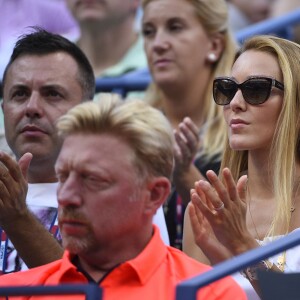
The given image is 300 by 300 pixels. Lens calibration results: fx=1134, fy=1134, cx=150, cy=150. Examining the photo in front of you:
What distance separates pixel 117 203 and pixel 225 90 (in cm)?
128

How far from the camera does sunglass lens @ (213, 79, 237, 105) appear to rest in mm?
4625

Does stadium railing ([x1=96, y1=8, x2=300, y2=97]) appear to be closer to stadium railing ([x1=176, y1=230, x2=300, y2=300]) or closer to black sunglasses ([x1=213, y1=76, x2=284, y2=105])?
black sunglasses ([x1=213, y1=76, x2=284, y2=105])

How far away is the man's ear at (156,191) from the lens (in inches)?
141

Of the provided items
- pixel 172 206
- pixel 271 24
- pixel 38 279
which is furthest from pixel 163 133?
pixel 271 24

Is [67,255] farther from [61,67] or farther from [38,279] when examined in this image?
[61,67]

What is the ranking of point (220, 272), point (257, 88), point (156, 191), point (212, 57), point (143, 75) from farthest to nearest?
point (143, 75), point (212, 57), point (257, 88), point (156, 191), point (220, 272)

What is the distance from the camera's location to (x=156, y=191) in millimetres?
3607

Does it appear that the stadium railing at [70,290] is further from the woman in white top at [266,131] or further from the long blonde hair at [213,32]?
the long blonde hair at [213,32]

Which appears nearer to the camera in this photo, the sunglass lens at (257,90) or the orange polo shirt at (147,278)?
the orange polo shirt at (147,278)

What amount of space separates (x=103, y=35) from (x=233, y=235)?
4.19 metres

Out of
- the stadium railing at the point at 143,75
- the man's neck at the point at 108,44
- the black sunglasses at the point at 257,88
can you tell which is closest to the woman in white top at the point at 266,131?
the black sunglasses at the point at 257,88

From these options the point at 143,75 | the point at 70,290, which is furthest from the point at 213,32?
the point at 70,290

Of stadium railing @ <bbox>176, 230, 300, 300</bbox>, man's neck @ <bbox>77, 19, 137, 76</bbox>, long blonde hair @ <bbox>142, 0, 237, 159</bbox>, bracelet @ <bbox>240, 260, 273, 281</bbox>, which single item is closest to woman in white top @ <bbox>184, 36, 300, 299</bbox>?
bracelet @ <bbox>240, 260, 273, 281</bbox>

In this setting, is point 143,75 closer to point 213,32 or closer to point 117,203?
point 213,32
